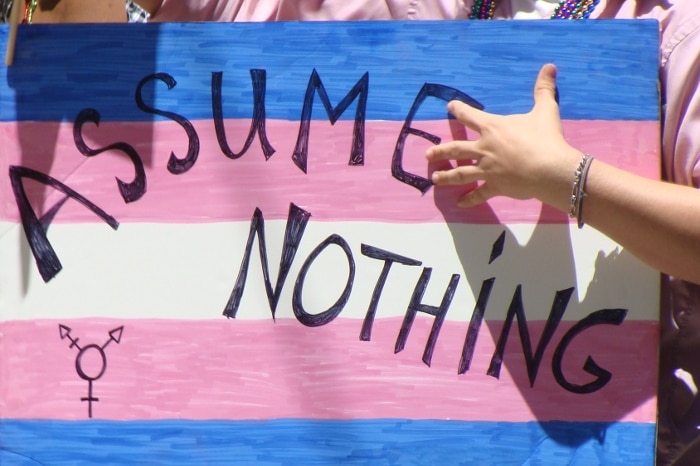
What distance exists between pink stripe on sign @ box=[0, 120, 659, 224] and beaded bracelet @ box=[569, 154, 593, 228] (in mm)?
83

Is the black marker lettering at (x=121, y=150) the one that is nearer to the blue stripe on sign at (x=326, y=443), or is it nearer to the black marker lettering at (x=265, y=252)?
the black marker lettering at (x=265, y=252)

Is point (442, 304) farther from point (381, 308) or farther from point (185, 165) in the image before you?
point (185, 165)

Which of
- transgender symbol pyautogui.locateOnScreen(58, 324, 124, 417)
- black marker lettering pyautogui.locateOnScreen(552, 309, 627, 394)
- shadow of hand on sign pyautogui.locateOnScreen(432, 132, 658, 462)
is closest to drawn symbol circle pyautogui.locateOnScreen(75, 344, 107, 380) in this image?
transgender symbol pyautogui.locateOnScreen(58, 324, 124, 417)

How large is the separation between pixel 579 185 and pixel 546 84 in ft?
0.49

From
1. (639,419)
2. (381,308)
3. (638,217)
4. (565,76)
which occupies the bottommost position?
(639,419)

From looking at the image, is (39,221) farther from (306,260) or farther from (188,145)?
(306,260)

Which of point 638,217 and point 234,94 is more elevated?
point 234,94

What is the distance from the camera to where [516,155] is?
3.44 feet

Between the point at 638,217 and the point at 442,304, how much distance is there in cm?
26

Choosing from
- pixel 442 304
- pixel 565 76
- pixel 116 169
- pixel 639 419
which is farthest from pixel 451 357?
pixel 116 169

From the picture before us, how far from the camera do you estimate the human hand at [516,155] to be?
3.39ft

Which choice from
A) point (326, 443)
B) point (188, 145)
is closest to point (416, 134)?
point (188, 145)

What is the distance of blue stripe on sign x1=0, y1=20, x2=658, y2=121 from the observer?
1108mm

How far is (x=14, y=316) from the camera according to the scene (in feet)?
3.87
